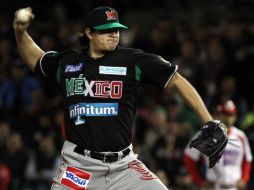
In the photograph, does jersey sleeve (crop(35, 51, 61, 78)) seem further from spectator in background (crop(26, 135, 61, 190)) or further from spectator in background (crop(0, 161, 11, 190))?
spectator in background (crop(0, 161, 11, 190))

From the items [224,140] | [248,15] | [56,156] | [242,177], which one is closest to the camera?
[224,140]

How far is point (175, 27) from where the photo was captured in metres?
14.6

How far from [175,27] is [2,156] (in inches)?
163

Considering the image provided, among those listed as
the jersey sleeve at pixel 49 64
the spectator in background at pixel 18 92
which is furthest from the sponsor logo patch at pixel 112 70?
the spectator in background at pixel 18 92

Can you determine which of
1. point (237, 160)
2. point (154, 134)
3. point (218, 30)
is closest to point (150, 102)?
point (154, 134)

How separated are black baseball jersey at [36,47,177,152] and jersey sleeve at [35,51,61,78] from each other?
309 millimetres

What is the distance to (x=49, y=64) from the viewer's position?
22.0 feet

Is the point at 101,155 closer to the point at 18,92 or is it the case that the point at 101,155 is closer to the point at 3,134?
the point at 3,134

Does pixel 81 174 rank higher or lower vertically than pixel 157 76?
lower

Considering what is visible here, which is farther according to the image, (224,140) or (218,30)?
(218,30)

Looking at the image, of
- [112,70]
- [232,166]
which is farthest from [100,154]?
[232,166]

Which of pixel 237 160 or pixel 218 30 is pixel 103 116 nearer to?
pixel 237 160

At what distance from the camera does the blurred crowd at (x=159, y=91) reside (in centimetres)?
1209

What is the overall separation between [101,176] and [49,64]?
1.13 metres
